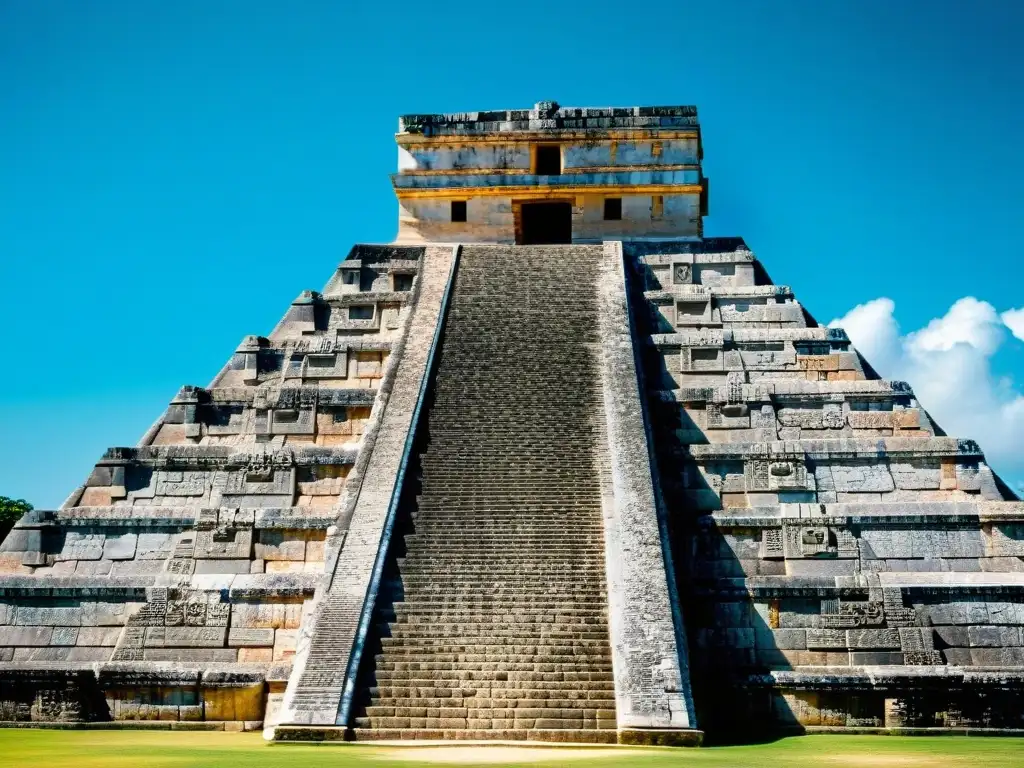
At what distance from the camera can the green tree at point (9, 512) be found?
3375 centimetres

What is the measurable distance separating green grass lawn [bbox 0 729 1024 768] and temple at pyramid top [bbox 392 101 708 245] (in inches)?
543

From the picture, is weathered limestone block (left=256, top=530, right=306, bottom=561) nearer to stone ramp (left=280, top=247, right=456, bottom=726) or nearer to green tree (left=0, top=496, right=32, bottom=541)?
stone ramp (left=280, top=247, right=456, bottom=726)

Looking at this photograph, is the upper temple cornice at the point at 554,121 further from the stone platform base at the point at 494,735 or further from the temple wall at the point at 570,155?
the stone platform base at the point at 494,735

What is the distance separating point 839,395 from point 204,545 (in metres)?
8.83

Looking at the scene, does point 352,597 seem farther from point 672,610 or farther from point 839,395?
point 839,395

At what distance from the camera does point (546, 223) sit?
24047 mm

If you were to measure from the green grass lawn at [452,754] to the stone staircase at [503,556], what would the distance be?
924 millimetres

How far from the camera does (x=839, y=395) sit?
15164mm

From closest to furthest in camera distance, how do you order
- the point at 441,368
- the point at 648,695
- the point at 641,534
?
1. the point at 648,695
2. the point at 641,534
3. the point at 441,368

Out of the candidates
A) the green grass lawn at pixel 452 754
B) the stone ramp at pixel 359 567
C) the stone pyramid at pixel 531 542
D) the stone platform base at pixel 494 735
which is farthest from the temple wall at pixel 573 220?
the stone platform base at pixel 494 735

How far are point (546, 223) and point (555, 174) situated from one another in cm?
152

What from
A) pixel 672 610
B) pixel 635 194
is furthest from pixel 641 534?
pixel 635 194

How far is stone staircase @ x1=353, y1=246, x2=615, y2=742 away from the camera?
34.0ft

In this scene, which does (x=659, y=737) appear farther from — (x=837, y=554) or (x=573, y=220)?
(x=573, y=220)
